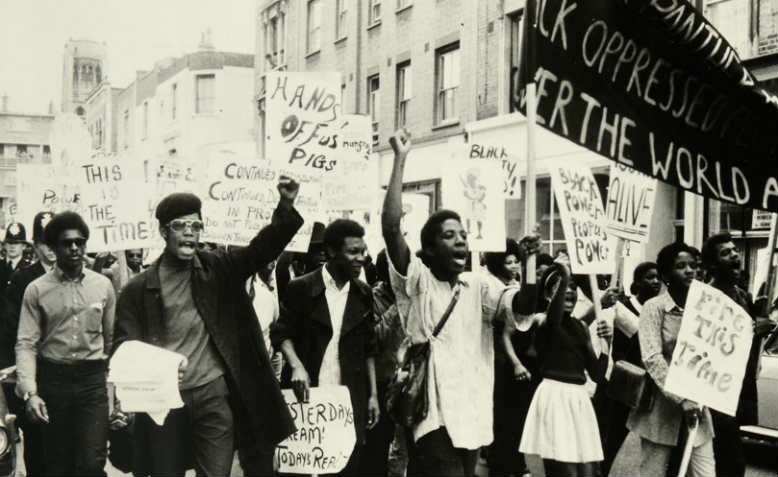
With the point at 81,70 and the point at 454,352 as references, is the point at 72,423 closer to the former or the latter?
the point at 454,352

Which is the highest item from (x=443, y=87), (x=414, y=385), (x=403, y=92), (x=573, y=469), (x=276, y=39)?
(x=276, y=39)

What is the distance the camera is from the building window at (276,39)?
3606cm

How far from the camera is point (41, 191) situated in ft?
39.5

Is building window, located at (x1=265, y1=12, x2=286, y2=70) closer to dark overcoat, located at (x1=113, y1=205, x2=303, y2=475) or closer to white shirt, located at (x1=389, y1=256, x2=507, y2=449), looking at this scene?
dark overcoat, located at (x1=113, y1=205, x2=303, y2=475)

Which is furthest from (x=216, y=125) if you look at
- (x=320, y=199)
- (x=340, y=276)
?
(x=340, y=276)

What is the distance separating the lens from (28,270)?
28.4ft

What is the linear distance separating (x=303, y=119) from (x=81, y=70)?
54716 mm

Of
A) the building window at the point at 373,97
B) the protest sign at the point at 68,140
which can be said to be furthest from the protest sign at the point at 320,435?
the building window at the point at 373,97

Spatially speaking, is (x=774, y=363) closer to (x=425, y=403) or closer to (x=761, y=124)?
(x=761, y=124)

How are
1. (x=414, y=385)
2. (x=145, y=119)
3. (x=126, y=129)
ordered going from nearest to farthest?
(x=414, y=385)
(x=145, y=119)
(x=126, y=129)

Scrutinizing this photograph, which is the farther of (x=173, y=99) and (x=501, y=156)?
(x=173, y=99)

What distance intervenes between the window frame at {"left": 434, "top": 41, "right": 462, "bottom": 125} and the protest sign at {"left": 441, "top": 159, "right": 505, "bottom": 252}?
14.6 metres

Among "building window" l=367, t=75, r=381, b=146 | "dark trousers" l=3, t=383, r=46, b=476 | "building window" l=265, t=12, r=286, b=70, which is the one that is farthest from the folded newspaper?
"building window" l=265, t=12, r=286, b=70

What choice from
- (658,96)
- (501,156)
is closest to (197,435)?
(658,96)
